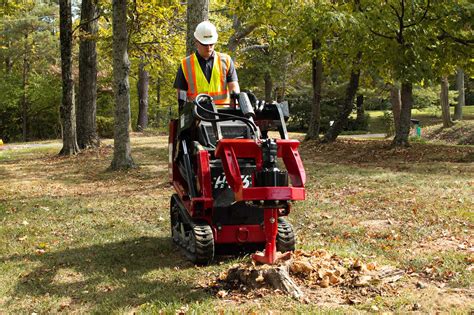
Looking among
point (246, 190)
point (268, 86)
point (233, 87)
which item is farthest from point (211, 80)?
point (268, 86)

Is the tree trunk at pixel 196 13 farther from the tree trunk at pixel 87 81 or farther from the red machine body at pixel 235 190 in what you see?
the tree trunk at pixel 87 81

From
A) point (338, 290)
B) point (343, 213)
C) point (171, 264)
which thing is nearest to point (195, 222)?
point (171, 264)

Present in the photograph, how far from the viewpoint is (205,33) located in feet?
22.2

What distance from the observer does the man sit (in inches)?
275

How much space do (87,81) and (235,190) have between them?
17.5 metres

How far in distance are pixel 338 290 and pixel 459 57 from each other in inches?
543

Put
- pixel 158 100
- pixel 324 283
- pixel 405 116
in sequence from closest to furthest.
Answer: pixel 324 283 < pixel 405 116 < pixel 158 100

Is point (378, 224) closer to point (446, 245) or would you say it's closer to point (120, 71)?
point (446, 245)

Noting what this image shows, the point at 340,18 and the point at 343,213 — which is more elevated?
the point at 340,18

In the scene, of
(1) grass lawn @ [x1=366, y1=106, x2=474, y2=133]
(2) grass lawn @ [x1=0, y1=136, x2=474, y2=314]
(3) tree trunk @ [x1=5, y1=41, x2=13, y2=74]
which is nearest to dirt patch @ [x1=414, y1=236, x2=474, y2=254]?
(2) grass lawn @ [x1=0, y1=136, x2=474, y2=314]

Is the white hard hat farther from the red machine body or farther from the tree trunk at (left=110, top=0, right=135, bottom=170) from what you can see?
the tree trunk at (left=110, top=0, right=135, bottom=170)

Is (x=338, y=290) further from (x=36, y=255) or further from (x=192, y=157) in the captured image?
(x=36, y=255)

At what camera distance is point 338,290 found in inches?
202

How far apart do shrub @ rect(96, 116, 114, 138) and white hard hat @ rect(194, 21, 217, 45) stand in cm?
2916
